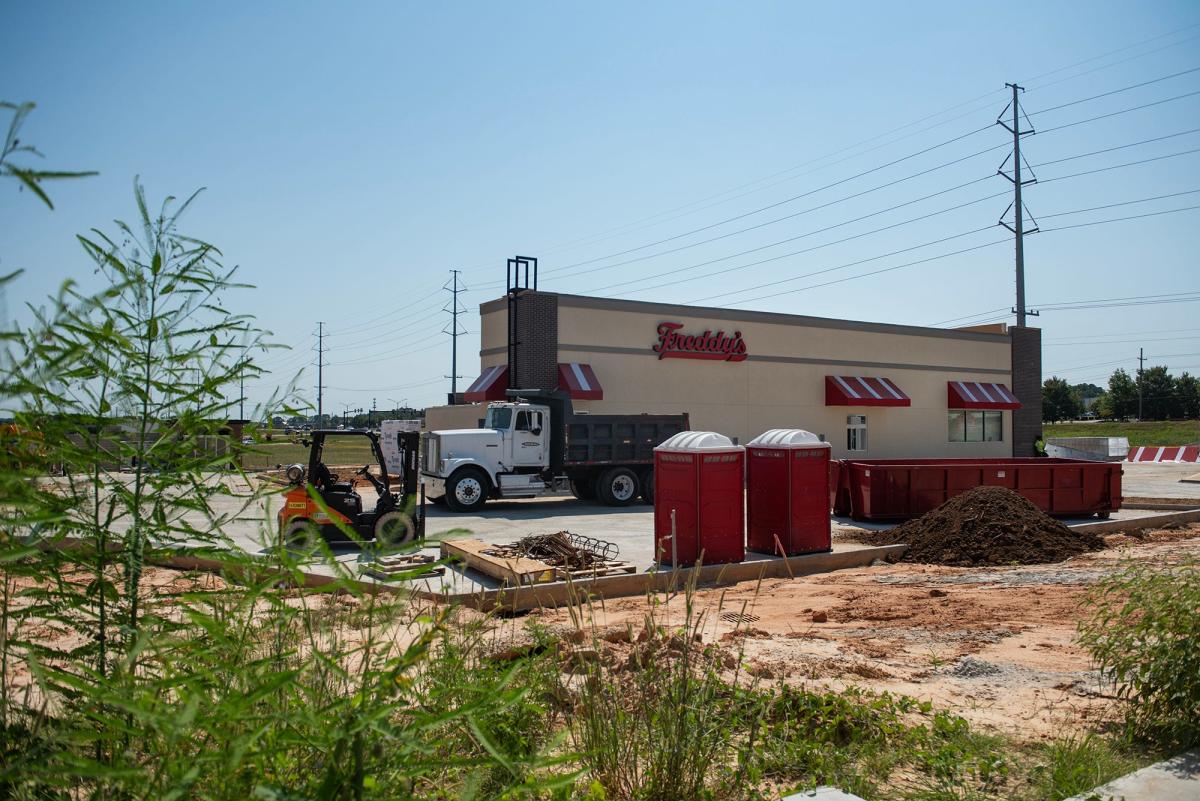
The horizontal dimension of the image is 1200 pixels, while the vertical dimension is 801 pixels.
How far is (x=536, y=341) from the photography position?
90.0ft

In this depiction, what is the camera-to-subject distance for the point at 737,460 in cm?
1227

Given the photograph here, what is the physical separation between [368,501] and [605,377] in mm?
9705

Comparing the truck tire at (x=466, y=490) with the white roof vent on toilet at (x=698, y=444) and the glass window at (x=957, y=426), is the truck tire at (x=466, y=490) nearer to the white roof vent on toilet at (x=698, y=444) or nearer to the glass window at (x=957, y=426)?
the white roof vent on toilet at (x=698, y=444)

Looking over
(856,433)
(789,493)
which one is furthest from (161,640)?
(856,433)

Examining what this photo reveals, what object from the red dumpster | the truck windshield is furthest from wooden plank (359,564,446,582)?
the truck windshield

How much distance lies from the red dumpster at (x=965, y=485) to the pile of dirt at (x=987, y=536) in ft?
7.12

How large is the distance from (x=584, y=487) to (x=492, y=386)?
269 inches

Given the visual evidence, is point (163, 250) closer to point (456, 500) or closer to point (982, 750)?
point (982, 750)

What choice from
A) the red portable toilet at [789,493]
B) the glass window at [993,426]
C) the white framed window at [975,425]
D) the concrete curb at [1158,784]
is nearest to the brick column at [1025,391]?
the glass window at [993,426]

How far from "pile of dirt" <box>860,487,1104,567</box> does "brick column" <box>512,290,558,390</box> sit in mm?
14206

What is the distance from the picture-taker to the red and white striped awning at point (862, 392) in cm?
3306

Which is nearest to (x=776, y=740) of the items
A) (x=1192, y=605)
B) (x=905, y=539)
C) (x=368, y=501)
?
(x=1192, y=605)

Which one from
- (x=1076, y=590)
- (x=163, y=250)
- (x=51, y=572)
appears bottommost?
(x=1076, y=590)

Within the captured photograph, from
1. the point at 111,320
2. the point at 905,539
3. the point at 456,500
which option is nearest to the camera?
the point at 111,320
